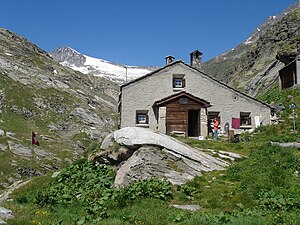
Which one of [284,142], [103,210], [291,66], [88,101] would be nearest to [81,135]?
[88,101]

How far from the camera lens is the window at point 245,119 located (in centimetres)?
3428

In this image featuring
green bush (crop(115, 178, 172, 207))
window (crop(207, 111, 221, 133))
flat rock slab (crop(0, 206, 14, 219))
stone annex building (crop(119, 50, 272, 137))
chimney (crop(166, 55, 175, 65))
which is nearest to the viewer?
flat rock slab (crop(0, 206, 14, 219))

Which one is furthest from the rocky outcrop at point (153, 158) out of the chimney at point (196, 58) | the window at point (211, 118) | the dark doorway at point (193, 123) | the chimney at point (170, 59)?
the chimney at point (196, 58)

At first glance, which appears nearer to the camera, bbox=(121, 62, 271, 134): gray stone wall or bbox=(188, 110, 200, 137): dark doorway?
bbox=(188, 110, 200, 137): dark doorway

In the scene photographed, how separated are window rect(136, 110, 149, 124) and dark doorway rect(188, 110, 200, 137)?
4149mm

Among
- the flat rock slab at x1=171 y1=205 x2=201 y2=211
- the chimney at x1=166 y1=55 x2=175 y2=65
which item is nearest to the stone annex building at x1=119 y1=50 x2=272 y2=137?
the chimney at x1=166 y1=55 x2=175 y2=65

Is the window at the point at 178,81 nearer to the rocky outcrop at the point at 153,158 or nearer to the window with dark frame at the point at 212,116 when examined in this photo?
the window with dark frame at the point at 212,116

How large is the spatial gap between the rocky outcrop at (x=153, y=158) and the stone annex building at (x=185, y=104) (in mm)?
11502

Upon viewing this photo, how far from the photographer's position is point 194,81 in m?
34.6

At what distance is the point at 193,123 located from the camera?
112 ft

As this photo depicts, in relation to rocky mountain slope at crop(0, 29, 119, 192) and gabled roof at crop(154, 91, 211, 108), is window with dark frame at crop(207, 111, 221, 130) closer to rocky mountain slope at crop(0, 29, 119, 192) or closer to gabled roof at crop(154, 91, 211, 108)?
gabled roof at crop(154, 91, 211, 108)

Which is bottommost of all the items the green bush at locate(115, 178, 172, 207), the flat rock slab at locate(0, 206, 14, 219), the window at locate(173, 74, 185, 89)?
the flat rock slab at locate(0, 206, 14, 219)

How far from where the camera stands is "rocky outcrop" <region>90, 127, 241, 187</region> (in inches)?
661

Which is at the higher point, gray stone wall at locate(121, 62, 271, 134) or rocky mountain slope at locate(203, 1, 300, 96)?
rocky mountain slope at locate(203, 1, 300, 96)
